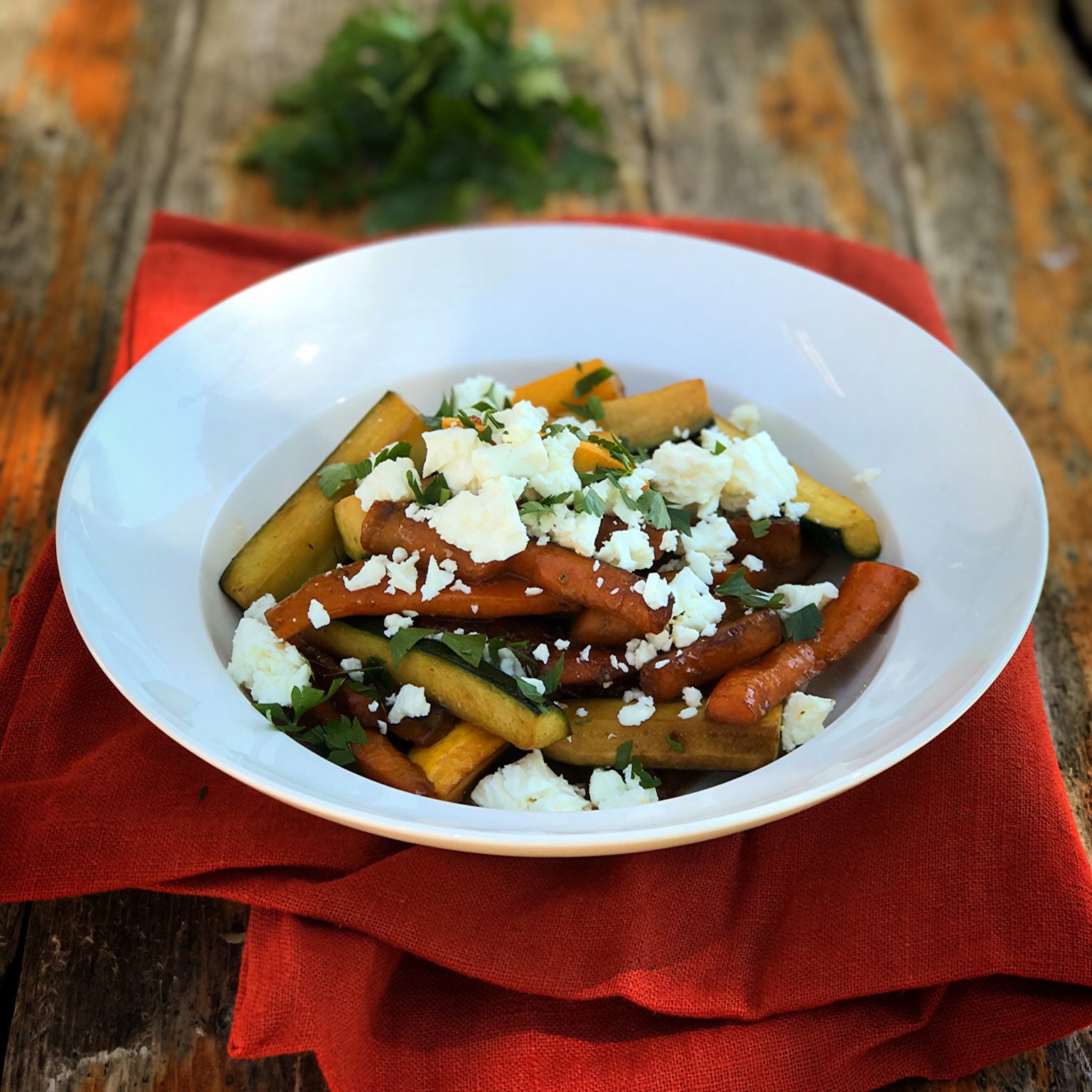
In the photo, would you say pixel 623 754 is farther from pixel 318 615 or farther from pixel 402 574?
pixel 318 615

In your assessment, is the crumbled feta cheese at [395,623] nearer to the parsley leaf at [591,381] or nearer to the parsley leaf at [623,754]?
the parsley leaf at [623,754]

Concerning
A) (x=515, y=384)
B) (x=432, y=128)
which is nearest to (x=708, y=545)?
(x=515, y=384)

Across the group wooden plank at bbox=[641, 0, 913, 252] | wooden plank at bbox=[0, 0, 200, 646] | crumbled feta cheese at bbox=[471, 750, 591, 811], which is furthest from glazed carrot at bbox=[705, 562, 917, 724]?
wooden plank at bbox=[641, 0, 913, 252]

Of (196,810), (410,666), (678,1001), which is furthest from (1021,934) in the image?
(196,810)

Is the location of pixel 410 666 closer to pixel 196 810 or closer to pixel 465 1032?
pixel 196 810

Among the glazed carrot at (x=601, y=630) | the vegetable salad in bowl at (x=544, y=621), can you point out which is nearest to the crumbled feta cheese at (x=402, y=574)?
the vegetable salad in bowl at (x=544, y=621)

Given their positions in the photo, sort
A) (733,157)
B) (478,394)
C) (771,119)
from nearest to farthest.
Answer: (478,394), (733,157), (771,119)
